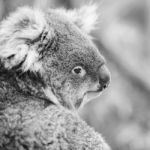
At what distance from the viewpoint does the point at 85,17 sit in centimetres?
459

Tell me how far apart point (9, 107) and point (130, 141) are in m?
4.48

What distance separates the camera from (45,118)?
10.8 ft

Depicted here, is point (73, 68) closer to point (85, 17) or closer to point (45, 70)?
point (45, 70)

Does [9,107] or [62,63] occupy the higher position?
[62,63]

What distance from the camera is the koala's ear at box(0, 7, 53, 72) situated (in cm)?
355

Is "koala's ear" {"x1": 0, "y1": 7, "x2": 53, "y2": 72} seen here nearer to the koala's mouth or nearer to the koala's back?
the koala's back

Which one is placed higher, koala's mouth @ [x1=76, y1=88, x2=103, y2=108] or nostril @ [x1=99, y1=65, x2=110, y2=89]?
nostril @ [x1=99, y1=65, x2=110, y2=89]

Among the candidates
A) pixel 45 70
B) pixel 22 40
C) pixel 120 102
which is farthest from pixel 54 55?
pixel 120 102

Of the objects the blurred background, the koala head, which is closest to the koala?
the koala head

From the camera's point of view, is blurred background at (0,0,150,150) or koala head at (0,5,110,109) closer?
koala head at (0,5,110,109)

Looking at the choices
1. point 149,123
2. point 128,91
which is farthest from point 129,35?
point 149,123

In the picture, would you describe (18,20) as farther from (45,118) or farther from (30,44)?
(45,118)

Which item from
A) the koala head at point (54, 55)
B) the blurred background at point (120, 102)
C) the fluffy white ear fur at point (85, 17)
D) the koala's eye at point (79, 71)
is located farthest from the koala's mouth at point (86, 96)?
the blurred background at point (120, 102)

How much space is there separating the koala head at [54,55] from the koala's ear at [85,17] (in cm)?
32
